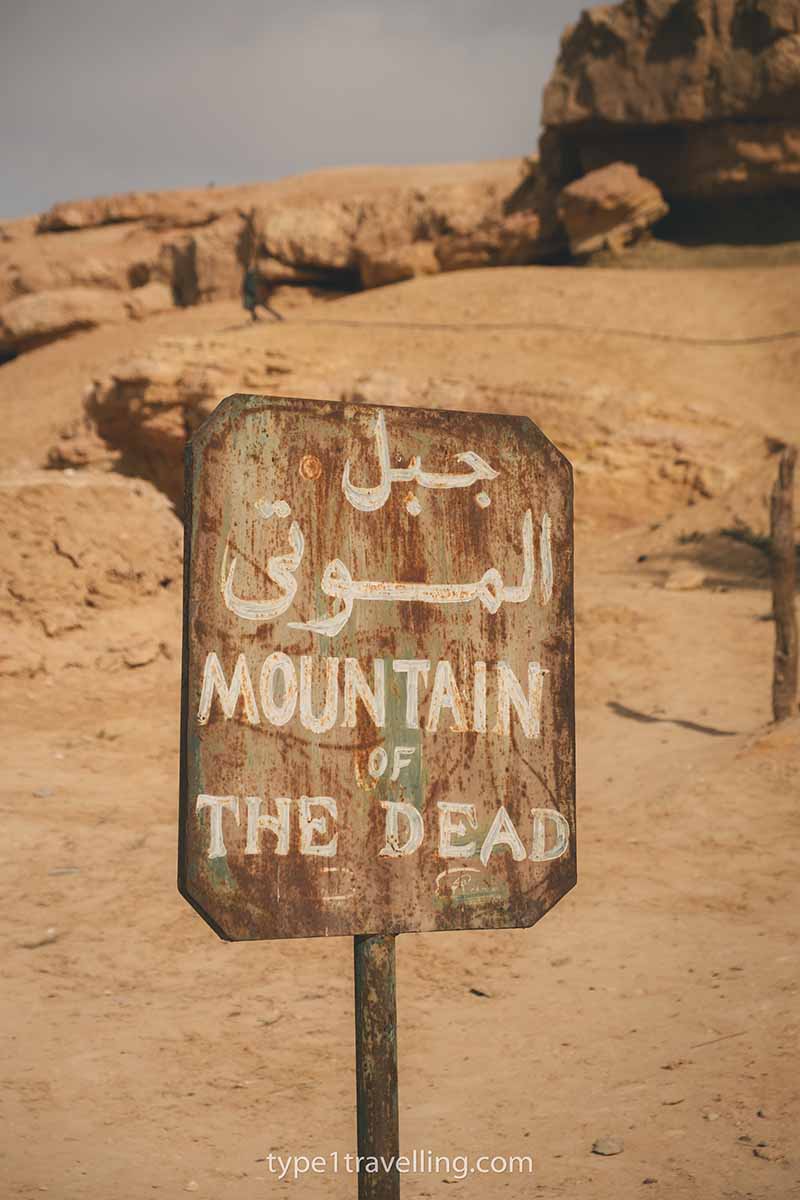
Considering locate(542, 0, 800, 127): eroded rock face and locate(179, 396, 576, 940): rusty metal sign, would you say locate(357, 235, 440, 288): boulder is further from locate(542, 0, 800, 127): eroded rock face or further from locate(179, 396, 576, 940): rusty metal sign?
locate(179, 396, 576, 940): rusty metal sign

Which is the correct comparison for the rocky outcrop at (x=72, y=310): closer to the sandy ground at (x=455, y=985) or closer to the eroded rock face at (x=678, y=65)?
the eroded rock face at (x=678, y=65)

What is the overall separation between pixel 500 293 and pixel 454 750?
1798 centimetres

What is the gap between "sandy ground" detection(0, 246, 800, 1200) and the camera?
305 centimetres

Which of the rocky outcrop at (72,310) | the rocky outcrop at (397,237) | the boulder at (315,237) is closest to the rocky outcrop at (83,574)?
the rocky outcrop at (397,237)

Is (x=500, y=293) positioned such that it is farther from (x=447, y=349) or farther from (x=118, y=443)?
(x=118, y=443)

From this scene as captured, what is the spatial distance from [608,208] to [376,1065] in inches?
833

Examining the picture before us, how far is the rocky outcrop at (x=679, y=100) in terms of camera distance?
69.0ft

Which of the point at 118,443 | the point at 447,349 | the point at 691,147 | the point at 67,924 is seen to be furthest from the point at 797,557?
the point at 691,147

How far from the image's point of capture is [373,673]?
176 cm

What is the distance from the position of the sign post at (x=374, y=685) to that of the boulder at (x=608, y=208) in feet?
67.7

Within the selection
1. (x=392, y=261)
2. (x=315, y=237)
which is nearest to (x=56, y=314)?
(x=315, y=237)

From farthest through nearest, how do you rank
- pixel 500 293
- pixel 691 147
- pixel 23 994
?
pixel 691 147 < pixel 500 293 < pixel 23 994

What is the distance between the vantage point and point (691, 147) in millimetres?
22062

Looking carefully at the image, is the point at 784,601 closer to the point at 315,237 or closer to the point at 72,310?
the point at 315,237
